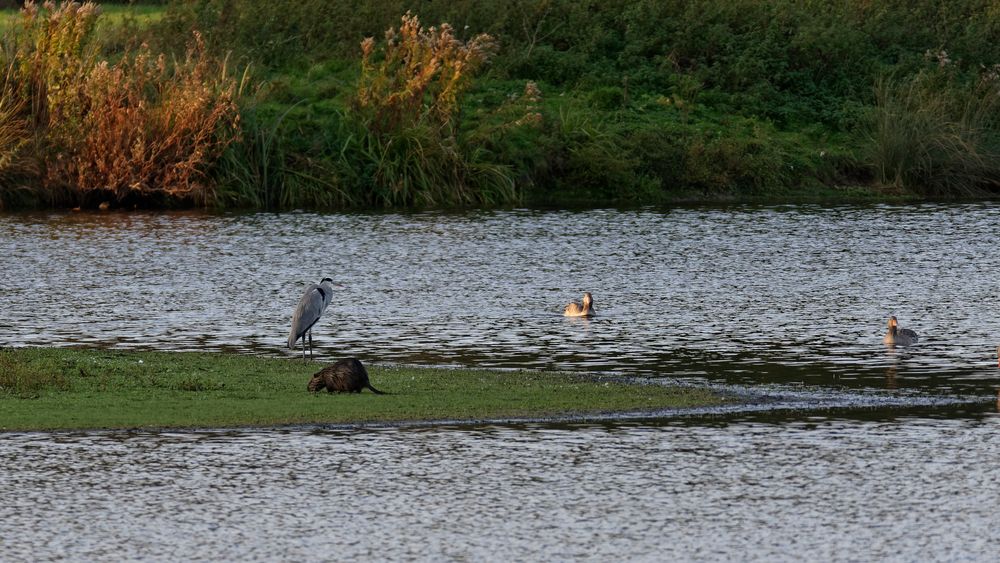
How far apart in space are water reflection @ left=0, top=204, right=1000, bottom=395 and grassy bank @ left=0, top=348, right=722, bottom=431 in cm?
156

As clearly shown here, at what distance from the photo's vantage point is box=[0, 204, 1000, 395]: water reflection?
1919cm

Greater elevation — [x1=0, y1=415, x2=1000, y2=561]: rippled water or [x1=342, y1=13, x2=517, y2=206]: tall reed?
[x1=342, y1=13, x2=517, y2=206]: tall reed

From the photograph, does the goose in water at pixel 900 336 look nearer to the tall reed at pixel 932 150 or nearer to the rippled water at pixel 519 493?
the rippled water at pixel 519 493

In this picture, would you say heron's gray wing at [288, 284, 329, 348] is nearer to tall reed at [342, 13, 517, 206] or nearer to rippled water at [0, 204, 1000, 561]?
rippled water at [0, 204, 1000, 561]

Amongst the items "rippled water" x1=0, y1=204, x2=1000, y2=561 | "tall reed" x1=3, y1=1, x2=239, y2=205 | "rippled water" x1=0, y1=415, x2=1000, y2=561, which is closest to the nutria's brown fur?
"rippled water" x1=0, y1=204, x2=1000, y2=561

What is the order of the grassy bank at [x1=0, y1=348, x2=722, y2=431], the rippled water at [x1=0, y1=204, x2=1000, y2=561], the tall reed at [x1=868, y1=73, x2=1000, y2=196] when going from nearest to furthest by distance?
1. the rippled water at [x1=0, y1=204, x2=1000, y2=561]
2. the grassy bank at [x1=0, y1=348, x2=722, y2=431]
3. the tall reed at [x1=868, y1=73, x2=1000, y2=196]

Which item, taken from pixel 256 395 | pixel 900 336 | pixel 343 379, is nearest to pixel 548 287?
pixel 900 336

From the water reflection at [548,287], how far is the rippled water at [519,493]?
11.2 feet

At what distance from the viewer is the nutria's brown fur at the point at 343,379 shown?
1562cm

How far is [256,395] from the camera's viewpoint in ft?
51.6

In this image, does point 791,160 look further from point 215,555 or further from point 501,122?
point 215,555

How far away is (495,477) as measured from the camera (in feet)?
41.4

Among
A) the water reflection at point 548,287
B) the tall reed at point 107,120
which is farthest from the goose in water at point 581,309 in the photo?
the tall reed at point 107,120

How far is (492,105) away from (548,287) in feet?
57.7
